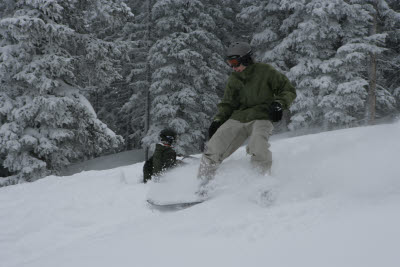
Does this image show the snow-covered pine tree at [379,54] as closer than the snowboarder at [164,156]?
No

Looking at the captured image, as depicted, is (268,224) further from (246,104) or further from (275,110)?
(246,104)

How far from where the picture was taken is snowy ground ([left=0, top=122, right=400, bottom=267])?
6.63 ft

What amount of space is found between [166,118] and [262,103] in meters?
14.0

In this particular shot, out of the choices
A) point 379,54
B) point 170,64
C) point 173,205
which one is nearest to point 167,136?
point 173,205

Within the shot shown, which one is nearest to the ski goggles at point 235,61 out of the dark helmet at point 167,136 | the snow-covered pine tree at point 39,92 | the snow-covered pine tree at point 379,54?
the dark helmet at point 167,136

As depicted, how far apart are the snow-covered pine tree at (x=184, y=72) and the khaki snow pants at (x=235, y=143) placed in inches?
501

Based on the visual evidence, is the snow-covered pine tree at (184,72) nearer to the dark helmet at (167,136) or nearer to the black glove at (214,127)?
the dark helmet at (167,136)

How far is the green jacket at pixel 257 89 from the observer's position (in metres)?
3.93

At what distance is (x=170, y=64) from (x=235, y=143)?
14748 millimetres

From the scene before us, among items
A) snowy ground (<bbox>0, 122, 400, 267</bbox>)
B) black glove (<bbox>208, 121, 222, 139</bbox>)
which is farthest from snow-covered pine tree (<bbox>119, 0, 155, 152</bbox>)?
black glove (<bbox>208, 121, 222, 139</bbox>)

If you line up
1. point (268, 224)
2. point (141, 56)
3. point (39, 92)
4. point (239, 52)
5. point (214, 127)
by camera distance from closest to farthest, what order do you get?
point (268, 224) < point (239, 52) < point (214, 127) < point (39, 92) < point (141, 56)

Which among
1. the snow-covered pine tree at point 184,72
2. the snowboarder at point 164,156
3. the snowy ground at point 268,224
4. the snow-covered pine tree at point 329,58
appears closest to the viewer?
the snowy ground at point 268,224

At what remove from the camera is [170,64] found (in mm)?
18141

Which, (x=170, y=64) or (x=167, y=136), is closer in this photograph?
(x=167, y=136)
